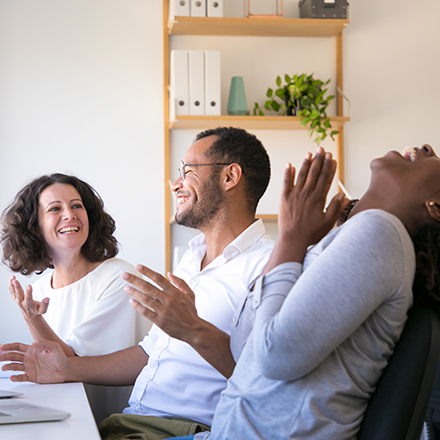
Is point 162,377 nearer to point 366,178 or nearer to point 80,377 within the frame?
point 80,377

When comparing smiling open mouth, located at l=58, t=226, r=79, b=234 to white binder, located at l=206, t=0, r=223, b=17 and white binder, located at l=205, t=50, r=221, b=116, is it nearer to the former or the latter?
white binder, located at l=205, t=50, r=221, b=116

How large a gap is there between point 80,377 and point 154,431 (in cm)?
41

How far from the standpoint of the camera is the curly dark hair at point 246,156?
1876 mm

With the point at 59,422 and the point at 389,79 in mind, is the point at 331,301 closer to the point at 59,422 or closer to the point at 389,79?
the point at 59,422

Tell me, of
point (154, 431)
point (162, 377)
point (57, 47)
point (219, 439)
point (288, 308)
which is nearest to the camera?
point (288, 308)

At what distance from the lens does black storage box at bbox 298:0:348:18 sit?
3.46 metres

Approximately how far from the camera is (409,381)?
0.95m

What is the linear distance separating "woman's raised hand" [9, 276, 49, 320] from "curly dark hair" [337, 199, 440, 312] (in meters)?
1.09

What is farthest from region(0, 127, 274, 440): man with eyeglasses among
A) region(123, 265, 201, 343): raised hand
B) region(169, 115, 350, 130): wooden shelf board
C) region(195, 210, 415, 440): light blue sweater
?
region(169, 115, 350, 130): wooden shelf board

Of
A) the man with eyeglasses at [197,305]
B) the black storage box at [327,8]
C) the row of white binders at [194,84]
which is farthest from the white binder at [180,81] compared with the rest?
the man with eyeglasses at [197,305]

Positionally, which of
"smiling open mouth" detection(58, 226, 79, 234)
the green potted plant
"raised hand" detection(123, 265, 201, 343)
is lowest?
"raised hand" detection(123, 265, 201, 343)

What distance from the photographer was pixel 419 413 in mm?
962

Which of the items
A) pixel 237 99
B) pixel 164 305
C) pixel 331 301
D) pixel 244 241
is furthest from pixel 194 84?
pixel 331 301

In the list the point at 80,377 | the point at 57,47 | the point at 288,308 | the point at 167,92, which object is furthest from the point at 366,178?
the point at 288,308
